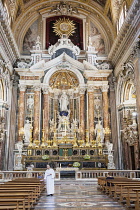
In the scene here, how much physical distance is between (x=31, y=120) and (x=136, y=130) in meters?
9.16

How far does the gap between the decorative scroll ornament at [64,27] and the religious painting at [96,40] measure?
194cm

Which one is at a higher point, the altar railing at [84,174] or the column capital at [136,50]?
the column capital at [136,50]

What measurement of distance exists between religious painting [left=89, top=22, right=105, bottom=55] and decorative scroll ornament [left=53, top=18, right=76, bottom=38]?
6.35ft

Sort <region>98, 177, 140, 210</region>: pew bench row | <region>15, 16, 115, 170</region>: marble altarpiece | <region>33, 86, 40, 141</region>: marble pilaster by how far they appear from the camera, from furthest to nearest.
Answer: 1. <region>33, 86, 40, 141</region>: marble pilaster
2. <region>15, 16, 115, 170</region>: marble altarpiece
3. <region>98, 177, 140, 210</region>: pew bench row

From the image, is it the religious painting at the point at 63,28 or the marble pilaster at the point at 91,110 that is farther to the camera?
the religious painting at the point at 63,28

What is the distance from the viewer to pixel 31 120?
2142 cm

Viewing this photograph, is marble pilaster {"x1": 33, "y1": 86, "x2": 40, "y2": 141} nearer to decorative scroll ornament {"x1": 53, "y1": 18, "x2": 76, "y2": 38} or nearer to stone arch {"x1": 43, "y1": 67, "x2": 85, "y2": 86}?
stone arch {"x1": 43, "y1": 67, "x2": 85, "y2": 86}

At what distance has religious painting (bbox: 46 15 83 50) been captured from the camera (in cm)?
2470

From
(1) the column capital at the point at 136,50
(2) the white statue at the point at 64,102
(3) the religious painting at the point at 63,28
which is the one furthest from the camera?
(3) the religious painting at the point at 63,28

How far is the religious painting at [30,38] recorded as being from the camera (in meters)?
24.0

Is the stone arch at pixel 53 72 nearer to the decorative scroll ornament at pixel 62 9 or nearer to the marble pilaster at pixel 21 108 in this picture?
the marble pilaster at pixel 21 108

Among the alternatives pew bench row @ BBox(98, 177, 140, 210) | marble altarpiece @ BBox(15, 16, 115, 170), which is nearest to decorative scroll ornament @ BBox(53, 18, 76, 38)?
marble altarpiece @ BBox(15, 16, 115, 170)

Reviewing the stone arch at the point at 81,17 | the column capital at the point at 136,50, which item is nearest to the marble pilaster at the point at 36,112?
the stone arch at the point at 81,17

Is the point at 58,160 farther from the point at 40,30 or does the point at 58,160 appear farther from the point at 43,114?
the point at 40,30
